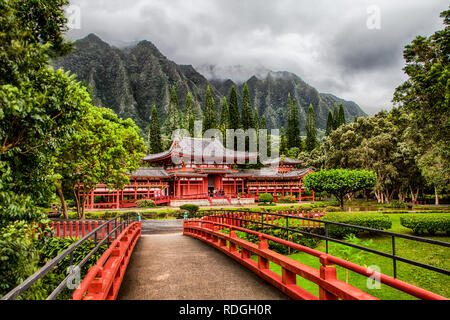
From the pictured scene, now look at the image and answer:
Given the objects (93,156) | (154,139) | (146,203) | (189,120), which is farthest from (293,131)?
(93,156)

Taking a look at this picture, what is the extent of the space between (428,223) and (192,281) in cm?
1749

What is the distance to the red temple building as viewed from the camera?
35.8 m

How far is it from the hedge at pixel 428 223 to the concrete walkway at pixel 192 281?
15.3 meters

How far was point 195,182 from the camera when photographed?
4094cm

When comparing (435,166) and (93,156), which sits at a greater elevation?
(93,156)

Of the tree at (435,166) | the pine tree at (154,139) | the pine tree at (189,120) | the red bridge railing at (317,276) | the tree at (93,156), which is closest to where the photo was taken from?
the red bridge railing at (317,276)

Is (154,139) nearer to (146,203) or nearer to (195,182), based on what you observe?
(195,182)

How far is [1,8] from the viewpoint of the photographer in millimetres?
5246

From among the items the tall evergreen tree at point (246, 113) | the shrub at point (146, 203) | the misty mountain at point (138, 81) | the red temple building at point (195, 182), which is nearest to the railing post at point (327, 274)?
the shrub at point (146, 203)

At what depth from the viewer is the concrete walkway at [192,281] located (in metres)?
4.90

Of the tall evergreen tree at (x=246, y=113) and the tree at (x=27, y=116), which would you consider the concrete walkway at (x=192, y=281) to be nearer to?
the tree at (x=27, y=116)

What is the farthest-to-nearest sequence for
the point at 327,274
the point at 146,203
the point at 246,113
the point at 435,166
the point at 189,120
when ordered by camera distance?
1. the point at 189,120
2. the point at 246,113
3. the point at 146,203
4. the point at 435,166
5. the point at 327,274

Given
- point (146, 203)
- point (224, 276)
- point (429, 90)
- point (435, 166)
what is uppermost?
point (429, 90)

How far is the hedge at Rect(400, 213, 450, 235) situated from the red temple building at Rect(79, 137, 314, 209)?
76.0 ft
